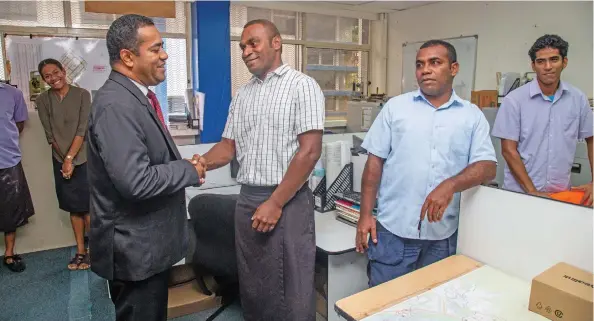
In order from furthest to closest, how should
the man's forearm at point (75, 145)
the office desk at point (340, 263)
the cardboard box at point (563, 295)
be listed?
the man's forearm at point (75, 145), the office desk at point (340, 263), the cardboard box at point (563, 295)

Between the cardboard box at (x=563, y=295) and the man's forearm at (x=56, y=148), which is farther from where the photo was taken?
the man's forearm at (x=56, y=148)

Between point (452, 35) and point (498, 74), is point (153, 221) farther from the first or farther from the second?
point (452, 35)

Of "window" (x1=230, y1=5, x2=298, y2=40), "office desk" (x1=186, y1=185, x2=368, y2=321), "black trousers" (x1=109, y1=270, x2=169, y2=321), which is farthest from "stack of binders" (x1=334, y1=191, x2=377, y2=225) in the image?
"window" (x1=230, y1=5, x2=298, y2=40)

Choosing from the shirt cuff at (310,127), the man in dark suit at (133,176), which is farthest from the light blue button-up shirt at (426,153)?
the man in dark suit at (133,176)

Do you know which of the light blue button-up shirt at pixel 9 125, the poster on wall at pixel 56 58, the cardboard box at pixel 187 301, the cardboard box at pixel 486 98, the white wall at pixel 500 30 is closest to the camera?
the cardboard box at pixel 187 301

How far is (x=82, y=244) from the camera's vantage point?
3348 mm

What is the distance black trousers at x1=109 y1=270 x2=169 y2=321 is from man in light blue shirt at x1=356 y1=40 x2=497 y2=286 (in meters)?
0.85

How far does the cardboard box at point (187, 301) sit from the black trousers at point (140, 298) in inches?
43.6

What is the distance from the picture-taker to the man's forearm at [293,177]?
162 centimetres

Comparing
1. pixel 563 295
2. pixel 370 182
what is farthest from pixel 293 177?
pixel 563 295

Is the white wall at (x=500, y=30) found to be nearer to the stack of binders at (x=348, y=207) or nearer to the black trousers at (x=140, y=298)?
the stack of binders at (x=348, y=207)

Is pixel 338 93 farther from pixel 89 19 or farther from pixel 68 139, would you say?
pixel 68 139

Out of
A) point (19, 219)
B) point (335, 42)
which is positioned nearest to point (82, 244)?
point (19, 219)

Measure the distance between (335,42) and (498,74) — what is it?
2050 millimetres
